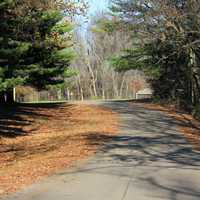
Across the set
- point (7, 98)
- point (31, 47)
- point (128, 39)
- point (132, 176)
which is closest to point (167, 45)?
point (128, 39)

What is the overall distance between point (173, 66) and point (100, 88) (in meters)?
53.9

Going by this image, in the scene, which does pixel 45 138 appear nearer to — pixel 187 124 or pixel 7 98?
pixel 187 124

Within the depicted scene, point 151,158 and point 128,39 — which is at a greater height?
point 128,39

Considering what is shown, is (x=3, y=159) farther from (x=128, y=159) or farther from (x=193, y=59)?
(x=193, y=59)

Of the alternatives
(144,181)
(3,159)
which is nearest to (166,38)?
(3,159)

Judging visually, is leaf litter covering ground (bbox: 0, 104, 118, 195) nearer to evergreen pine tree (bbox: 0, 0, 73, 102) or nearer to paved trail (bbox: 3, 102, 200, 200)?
paved trail (bbox: 3, 102, 200, 200)

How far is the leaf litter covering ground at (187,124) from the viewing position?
66.4ft

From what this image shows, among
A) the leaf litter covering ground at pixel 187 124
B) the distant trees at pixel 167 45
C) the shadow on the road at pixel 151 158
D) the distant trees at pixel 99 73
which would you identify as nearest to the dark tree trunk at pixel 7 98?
the distant trees at pixel 167 45

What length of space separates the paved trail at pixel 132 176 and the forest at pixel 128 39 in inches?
164

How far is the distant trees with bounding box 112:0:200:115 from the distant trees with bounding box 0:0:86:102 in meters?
4.08

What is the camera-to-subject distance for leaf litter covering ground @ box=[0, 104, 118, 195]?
1356cm

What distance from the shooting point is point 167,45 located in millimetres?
33531

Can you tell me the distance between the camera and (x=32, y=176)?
1259cm

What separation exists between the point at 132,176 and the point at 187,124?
16042 millimetres
